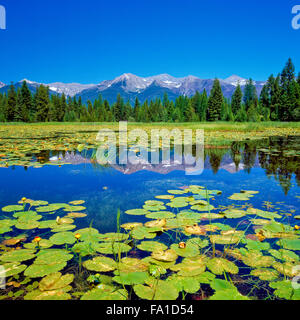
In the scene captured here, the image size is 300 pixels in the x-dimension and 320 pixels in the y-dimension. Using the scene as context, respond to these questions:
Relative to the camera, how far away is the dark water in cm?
230

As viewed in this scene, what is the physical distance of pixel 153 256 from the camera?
1390 mm

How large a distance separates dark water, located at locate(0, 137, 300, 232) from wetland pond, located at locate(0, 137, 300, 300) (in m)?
0.01

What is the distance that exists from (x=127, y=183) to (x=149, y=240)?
59.4 inches

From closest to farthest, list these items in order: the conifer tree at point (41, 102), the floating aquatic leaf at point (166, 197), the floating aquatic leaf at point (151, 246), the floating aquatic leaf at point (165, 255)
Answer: the floating aquatic leaf at point (165, 255)
the floating aquatic leaf at point (151, 246)
the floating aquatic leaf at point (166, 197)
the conifer tree at point (41, 102)

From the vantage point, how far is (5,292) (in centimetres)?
111

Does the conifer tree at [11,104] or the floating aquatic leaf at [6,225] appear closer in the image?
the floating aquatic leaf at [6,225]

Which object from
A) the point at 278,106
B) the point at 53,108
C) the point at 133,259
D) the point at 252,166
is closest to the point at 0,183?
the point at 133,259

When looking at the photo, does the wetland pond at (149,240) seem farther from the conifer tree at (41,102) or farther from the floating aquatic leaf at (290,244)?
the conifer tree at (41,102)

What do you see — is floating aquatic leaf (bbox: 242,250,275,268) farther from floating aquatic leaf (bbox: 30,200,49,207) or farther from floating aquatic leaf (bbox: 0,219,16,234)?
floating aquatic leaf (bbox: 30,200,49,207)

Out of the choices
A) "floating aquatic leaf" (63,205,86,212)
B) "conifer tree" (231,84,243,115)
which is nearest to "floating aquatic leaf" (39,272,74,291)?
"floating aquatic leaf" (63,205,86,212)

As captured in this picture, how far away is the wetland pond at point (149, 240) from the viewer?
114cm

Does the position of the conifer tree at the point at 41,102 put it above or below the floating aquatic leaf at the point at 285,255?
above

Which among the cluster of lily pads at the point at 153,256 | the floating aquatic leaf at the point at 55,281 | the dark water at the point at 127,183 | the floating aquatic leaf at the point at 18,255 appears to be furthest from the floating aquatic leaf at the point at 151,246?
the floating aquatic leaf at the point at 18,255
